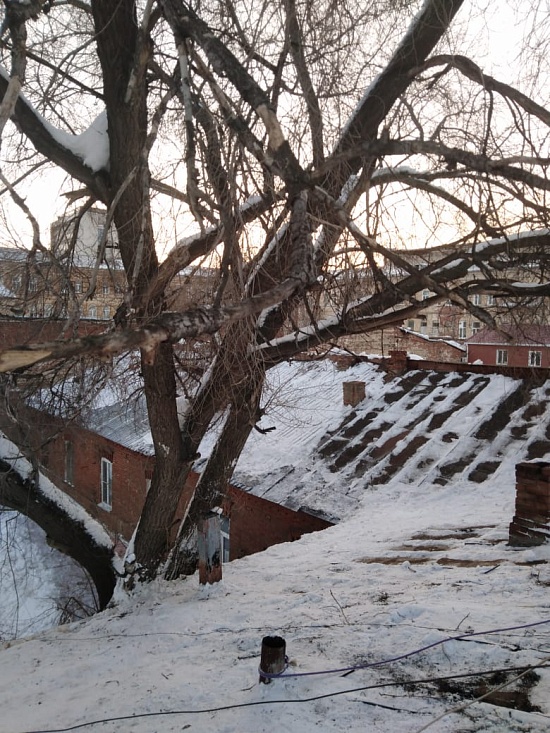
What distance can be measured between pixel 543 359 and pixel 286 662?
94.3 ft

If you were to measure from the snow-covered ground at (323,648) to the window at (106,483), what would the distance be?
11029 millimetres

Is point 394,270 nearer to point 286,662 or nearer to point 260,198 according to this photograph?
point 260,198

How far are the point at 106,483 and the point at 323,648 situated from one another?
14.3 metres

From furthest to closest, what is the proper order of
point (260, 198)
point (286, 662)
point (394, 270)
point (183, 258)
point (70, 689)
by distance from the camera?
1. point (394, 270)
2. point (183, 258)
3. point (260, 198)
4. point (70, 689)
5. point (286, 662)

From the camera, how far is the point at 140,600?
4.95m

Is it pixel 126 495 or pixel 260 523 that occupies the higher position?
pixel 260 523

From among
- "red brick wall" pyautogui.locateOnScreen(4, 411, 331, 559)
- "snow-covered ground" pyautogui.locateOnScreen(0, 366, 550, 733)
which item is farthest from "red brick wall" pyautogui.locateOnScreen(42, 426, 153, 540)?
"snow-covered ground" pyautogui.locateOnScreen(0, 366, 550, 733)

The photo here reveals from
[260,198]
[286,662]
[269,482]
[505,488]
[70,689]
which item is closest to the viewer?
[286,662]

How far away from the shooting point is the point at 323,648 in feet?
10.0

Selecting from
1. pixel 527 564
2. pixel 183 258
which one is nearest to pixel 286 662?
pixel 527 564

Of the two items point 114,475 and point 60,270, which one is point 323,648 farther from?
point 114,475

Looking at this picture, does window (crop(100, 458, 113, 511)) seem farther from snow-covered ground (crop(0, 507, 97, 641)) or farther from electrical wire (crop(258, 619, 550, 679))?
electrical wire (crop(258, 619, 550, 679))

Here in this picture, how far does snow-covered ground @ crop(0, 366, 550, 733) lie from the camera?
2.36 meters

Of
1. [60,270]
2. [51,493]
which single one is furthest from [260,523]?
[60,270]
